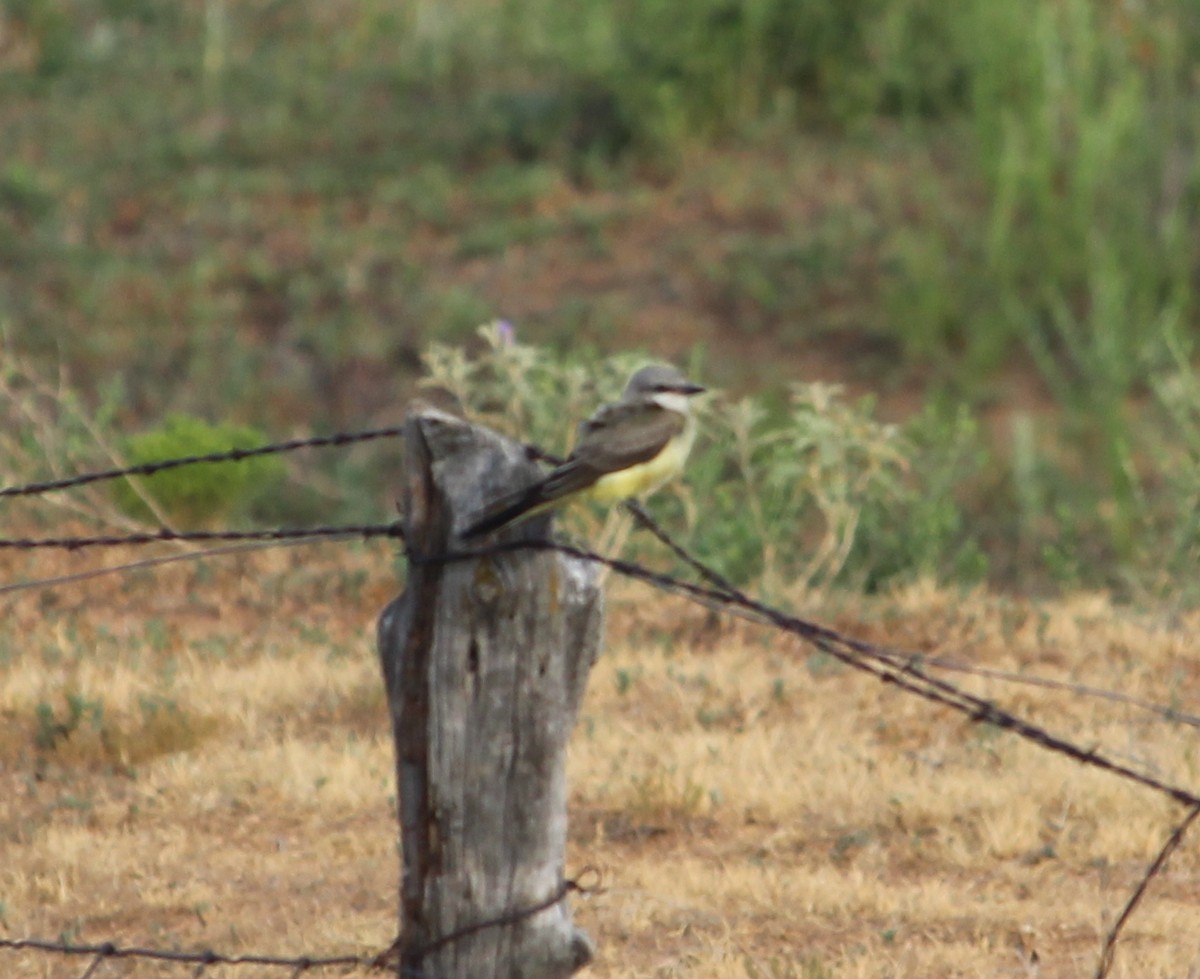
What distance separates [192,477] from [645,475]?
4.29 meters

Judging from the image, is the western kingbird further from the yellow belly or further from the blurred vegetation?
the blurred vegetation

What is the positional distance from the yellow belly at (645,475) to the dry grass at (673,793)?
108 cm

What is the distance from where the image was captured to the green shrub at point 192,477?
806 centimetres

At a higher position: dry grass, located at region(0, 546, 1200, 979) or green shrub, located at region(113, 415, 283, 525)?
green shrub, located at region(113, 415, 283, 525)

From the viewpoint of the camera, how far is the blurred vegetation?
11836 millimetres

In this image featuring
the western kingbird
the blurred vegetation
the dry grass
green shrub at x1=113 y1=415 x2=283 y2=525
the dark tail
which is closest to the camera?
the dark tail

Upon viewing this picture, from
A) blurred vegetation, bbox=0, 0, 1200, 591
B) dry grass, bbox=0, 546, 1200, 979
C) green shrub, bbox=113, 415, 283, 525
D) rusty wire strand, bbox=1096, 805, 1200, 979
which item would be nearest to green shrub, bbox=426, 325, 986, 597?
dry grass, bbox=0, 546, 1200, 979

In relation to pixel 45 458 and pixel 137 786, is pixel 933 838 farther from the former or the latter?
pixel 45 458

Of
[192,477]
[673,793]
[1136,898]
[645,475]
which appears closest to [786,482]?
[192,477]

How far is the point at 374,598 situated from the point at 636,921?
3.05 m

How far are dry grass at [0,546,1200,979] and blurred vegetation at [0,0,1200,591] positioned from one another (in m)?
2.63

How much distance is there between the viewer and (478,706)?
3430mm

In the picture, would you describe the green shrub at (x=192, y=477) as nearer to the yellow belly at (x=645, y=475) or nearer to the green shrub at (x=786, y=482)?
the green shrub at (x=786, y=482)

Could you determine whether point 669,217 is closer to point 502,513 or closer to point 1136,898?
point 1136,898
